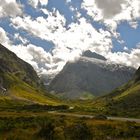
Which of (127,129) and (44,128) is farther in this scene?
(127,129)

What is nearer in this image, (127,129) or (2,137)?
(2,137)

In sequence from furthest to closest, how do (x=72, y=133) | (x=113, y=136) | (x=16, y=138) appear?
(x=113, y=136), (x=72, y=133), (x=16, y=138)

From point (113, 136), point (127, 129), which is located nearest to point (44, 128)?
point (113, 136)

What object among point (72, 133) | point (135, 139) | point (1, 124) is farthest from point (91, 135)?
point (1, 124)

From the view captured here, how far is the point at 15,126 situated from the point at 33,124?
Result: 513 cm

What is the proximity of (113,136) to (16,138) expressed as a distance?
24269mm

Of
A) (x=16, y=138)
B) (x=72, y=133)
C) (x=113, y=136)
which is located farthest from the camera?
(x=113, y=136)

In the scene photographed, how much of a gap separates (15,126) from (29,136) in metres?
10.5

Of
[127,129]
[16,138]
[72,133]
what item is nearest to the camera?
[16,138]

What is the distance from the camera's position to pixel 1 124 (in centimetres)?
8806

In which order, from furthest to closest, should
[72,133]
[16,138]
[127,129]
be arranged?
1. [127,129]
2. [72,133]
3. [16,138]

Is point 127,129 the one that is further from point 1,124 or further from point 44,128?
point 1,124

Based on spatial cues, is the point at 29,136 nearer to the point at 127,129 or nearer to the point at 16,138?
the point at 16,138

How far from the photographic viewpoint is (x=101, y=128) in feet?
315
